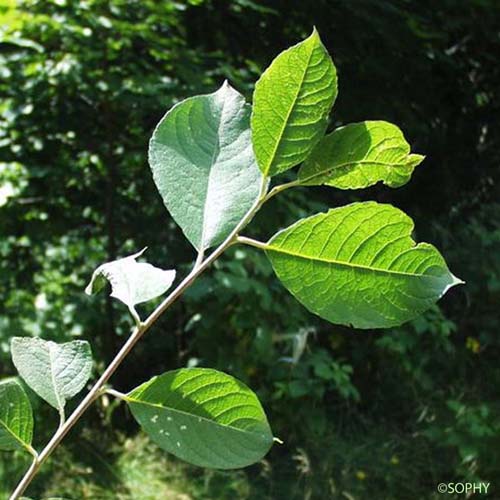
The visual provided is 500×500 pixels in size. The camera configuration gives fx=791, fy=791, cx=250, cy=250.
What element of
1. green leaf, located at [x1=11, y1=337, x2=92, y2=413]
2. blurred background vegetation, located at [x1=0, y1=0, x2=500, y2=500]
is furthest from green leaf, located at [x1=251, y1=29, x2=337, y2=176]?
blurred background vegetation, located at [x1=0, y1=0, x2=500, y2=500]

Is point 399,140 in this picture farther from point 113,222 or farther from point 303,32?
point 303,32

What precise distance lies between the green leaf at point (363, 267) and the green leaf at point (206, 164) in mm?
38

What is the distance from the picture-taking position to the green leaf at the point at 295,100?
273 millimetres

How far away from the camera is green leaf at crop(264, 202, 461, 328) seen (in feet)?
0.89

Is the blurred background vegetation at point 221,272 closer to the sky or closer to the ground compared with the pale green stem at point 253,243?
closer to the ground

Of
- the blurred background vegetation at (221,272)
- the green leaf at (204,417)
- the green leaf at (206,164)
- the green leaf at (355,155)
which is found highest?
the green leaf at (355,155)

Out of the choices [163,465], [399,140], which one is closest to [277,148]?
[399,140]

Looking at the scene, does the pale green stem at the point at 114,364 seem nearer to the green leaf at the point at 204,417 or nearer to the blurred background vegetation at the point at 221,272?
the green leaf at the point at 204,417

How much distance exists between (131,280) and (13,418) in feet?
0.23

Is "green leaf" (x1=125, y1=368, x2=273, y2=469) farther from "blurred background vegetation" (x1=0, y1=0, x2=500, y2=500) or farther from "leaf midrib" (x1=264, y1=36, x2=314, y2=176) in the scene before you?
"blurred background vegetation" (x1=0, y1=0, x2=500, y2=500)

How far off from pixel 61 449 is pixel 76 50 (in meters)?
1.30

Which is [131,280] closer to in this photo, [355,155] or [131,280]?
[131,280]

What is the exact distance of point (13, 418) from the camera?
11.7 inches

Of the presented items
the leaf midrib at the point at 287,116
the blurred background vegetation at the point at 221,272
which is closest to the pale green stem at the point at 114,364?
the leaf midrib at the point at 287,116
